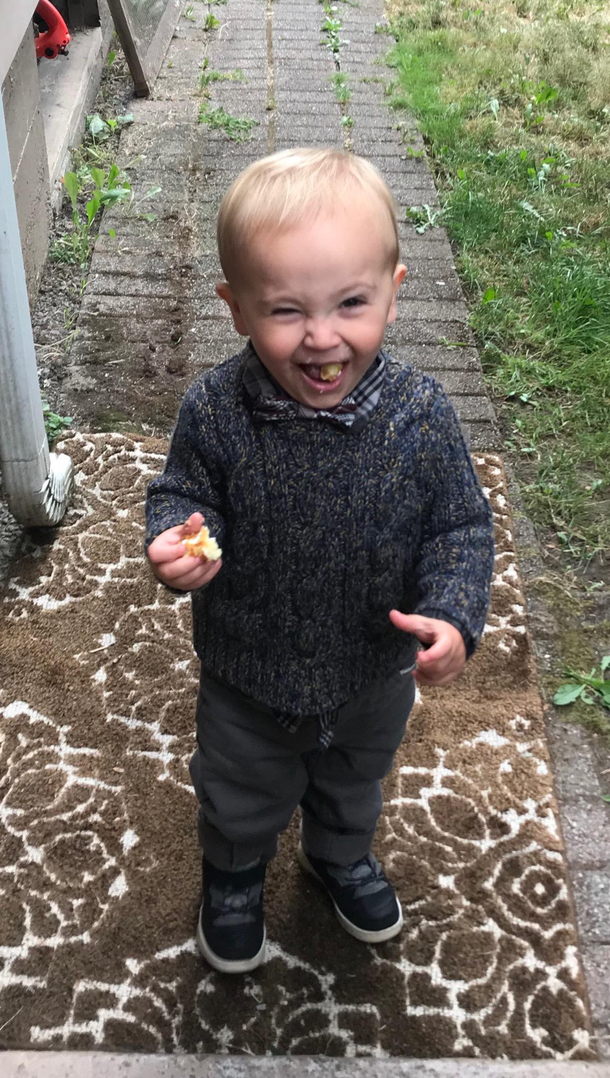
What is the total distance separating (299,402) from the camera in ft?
4.53

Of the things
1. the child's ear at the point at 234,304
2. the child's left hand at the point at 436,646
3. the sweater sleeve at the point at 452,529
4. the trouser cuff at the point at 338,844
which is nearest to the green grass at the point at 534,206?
the trouser cuff at the point at 338,844

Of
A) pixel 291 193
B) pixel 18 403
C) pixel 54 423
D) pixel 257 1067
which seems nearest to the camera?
pixel 291 193

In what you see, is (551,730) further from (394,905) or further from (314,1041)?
(314,1041)

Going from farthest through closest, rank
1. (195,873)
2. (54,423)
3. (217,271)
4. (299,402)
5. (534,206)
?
1. (534,206)
2. (217,271)
3. (54,423)
4. (195,873)
5. (299,402)

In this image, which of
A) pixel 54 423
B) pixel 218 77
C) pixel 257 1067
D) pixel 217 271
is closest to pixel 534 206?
pixel 217 271

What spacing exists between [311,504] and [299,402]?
0.15 m

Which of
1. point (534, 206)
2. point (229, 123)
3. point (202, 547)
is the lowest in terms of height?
point (534, 206)

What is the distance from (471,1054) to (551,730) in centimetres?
79

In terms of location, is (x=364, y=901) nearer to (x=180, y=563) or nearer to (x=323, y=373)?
(x=180, y=563)

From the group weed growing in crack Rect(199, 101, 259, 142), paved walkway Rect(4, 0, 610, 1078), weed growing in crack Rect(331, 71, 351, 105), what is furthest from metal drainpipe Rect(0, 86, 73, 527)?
weed growing in crack Rect(331, 71, 351, 105)

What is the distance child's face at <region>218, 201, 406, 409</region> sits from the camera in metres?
1.27

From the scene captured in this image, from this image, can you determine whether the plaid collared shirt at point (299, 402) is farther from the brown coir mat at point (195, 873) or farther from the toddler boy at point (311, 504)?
the brown coir mat at point (195, 873)

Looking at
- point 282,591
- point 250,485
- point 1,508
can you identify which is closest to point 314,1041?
point 282,591

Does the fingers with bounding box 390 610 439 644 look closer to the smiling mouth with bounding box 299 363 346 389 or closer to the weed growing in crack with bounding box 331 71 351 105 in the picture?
the smiling mouth with bounding box 299 363 346 389
